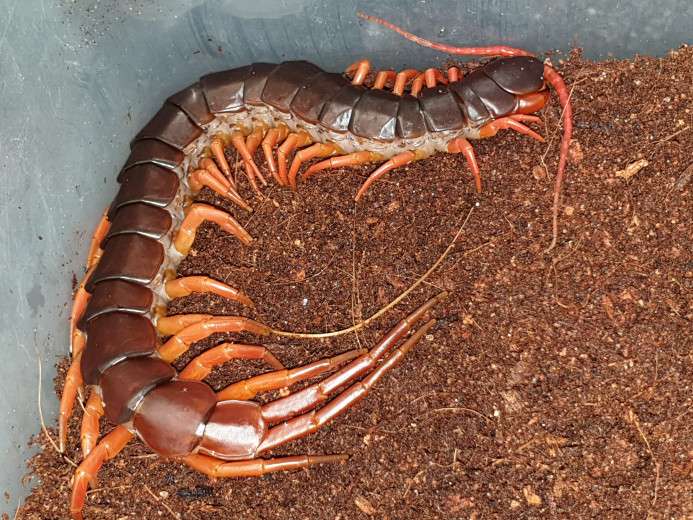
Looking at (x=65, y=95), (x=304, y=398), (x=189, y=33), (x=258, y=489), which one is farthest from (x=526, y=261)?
(x=65, y=95)

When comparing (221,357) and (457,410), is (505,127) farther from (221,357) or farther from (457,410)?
(221,357)

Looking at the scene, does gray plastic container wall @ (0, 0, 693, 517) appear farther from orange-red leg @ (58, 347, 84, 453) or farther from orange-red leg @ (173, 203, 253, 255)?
orange-red leg @ (173, 203, 253, 255)

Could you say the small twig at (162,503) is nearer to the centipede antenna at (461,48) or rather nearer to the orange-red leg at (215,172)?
the orange-red leg at (215,172)

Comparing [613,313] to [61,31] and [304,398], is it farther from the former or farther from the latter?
[61,31]

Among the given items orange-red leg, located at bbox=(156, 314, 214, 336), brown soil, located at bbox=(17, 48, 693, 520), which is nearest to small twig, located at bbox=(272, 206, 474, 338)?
brown soil, located at bbox=(17, 48, 693, 520)

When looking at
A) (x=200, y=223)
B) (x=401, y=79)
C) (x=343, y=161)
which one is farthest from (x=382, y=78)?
(x=200, y=223)

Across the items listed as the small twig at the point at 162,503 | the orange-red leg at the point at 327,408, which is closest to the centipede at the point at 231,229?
the orange-red leg at the point at 327,408
